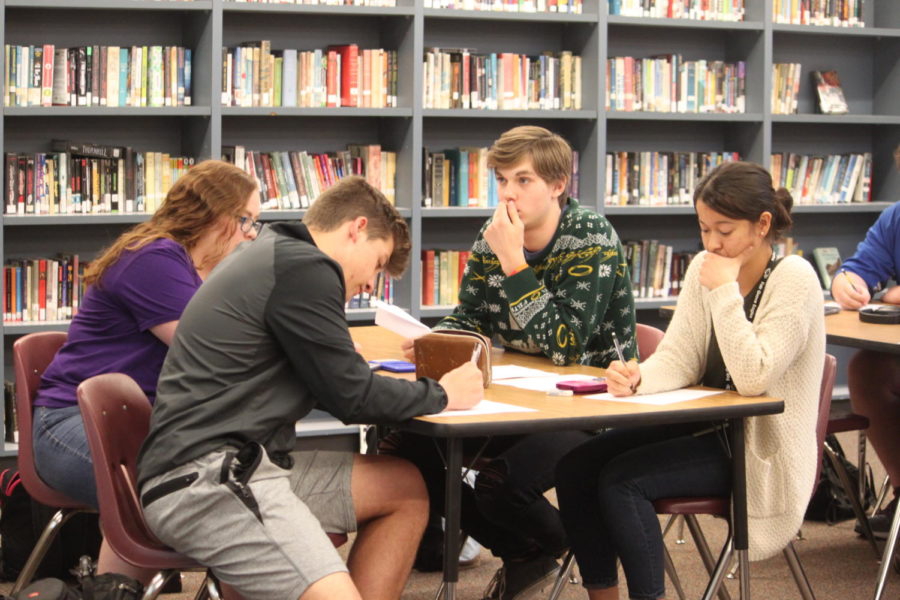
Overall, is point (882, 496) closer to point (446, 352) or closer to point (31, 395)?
point (446, 352)

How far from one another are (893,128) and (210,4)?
3.43m

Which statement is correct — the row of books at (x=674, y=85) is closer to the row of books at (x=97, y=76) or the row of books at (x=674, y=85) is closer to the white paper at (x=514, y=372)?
the row of books at (x=97, y=76)

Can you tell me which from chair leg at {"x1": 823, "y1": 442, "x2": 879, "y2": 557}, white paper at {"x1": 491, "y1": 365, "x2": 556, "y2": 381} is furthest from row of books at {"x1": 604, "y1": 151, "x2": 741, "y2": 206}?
white paper at {"x1": 491, "y1": 365, "x2": 556, "y2": 381}

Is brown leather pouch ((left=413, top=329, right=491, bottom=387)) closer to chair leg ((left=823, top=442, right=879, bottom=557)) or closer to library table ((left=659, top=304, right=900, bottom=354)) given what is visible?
library table ((left=659, top=304, right=900, bottom=354))

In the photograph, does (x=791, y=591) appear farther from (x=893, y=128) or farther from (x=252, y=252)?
(x=893, y=128)

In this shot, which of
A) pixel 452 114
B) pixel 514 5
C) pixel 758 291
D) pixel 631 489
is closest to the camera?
pixel 631 489

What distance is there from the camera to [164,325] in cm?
268

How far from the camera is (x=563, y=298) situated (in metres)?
2.95

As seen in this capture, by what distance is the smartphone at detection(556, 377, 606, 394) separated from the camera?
2570mm

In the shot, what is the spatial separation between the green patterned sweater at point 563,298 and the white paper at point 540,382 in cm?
16

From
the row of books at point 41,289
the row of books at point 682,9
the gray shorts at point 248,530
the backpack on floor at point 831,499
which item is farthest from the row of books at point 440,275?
the gray shorts at point 248,530

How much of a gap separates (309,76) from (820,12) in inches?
99.5

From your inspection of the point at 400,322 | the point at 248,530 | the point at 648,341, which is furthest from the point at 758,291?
the point at 248,530

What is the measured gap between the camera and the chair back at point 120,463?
7.37 feet
